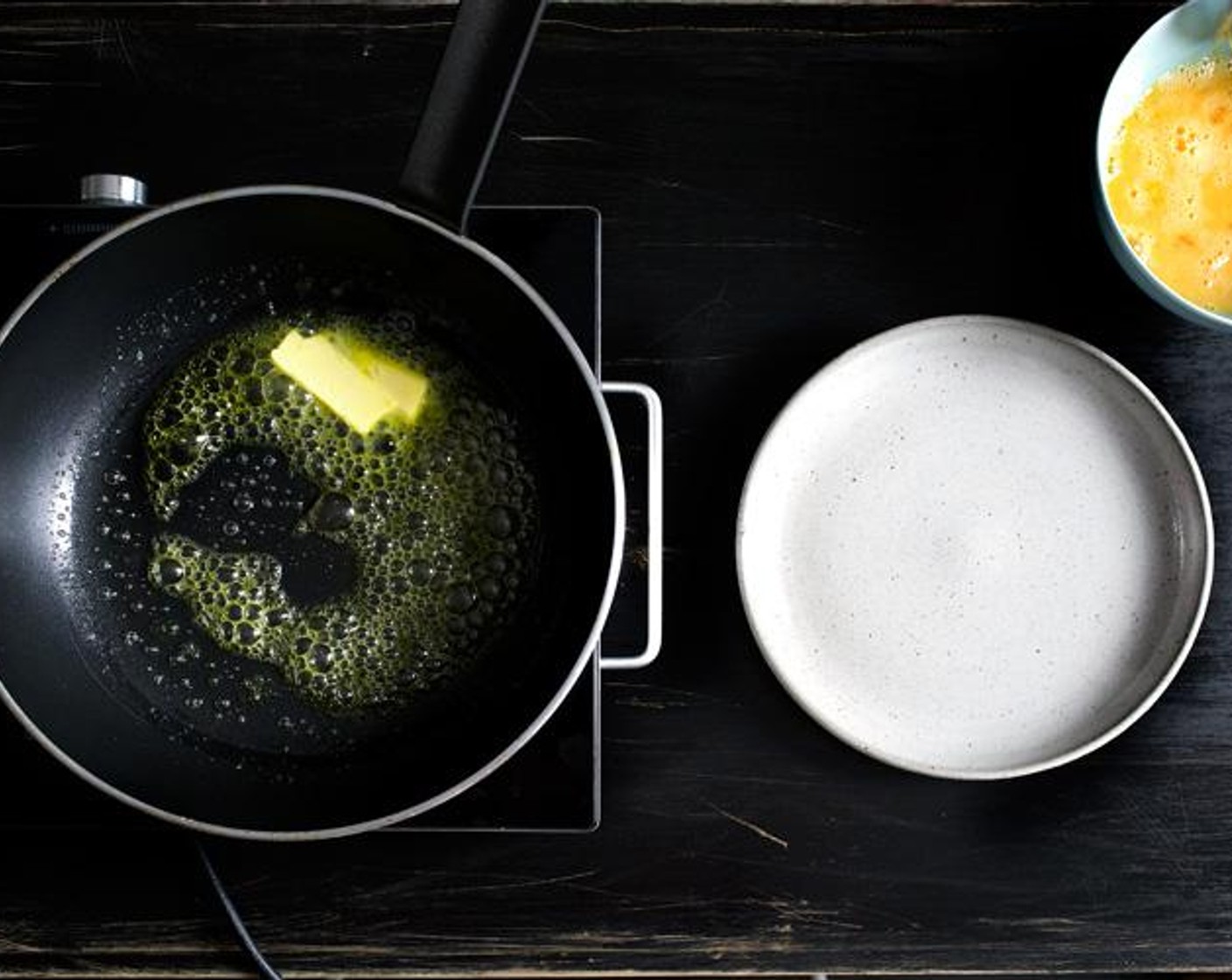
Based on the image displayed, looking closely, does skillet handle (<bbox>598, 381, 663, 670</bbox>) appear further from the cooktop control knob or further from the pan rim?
the cooktop control knob

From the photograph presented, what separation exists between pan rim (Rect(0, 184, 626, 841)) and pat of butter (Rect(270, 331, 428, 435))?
0.11 metres

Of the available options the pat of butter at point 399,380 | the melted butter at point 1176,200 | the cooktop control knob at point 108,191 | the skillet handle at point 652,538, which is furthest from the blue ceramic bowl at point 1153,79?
the cooktop control knob at point 108,191

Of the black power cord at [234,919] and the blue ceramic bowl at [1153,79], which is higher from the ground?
the blue ceramic bowl at [1153,79]

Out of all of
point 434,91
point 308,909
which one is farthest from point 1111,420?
point 308,909

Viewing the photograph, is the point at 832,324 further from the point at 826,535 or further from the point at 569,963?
the point at 569,963

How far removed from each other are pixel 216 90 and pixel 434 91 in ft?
0.84

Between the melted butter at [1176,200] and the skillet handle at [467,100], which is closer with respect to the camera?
the skillet handle at [467,100]

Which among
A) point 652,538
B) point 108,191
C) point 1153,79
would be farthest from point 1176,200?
point 108,191

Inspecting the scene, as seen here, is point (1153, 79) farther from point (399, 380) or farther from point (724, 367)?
point (399, 380)

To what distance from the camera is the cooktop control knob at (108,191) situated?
0.82 metres

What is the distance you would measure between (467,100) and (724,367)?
0.26 metres

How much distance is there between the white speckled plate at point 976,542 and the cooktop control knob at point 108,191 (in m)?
0.39

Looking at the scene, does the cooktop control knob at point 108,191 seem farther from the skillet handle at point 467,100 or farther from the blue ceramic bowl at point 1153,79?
the blue ceramic bowl at point 1153,79

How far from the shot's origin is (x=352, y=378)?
0.83 meters
